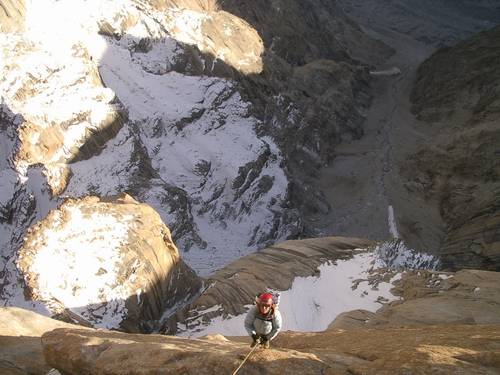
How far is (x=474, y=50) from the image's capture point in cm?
7656

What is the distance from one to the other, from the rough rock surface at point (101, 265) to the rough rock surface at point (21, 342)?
821cm

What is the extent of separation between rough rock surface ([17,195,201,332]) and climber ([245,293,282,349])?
1554 cm

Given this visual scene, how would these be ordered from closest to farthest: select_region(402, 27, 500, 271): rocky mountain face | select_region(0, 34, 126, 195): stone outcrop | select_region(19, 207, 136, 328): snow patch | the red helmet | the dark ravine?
the red helmet < select_region(19, 207, 136, 328): snow patch < select_region(0, 34, 126, 195): stone outcrop < select_region(402, 27, 500, 271): rocky mountain face < the dark ravine

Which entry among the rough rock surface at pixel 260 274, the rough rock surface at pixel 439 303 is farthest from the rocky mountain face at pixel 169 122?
the rough rock surface at pixel 439 303

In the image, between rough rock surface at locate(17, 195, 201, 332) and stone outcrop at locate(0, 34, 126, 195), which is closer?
rough rock surface at locate(17, 195, 201, 332)

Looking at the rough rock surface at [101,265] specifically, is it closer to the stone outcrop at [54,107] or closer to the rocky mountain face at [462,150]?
the stone outcrop at [54,107]

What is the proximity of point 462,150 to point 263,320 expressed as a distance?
52.4 meters

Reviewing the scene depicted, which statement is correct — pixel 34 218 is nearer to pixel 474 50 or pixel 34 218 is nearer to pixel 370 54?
pixel 474 50

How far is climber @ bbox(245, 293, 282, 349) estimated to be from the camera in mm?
9125

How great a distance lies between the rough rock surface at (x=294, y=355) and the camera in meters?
7.95

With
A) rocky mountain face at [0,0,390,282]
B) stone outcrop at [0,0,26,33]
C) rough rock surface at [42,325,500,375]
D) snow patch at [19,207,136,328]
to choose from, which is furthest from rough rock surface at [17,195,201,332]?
stone outcrop at [0,0,26,33]

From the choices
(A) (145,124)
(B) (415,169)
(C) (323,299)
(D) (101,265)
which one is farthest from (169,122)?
(B) (415,169)

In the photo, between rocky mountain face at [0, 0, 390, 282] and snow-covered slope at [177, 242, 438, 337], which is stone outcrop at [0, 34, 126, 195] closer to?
rocky mountain face at [0, 0, 390, 282]

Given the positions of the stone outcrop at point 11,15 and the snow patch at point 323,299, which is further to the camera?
the stone outcrop at point 11,15
